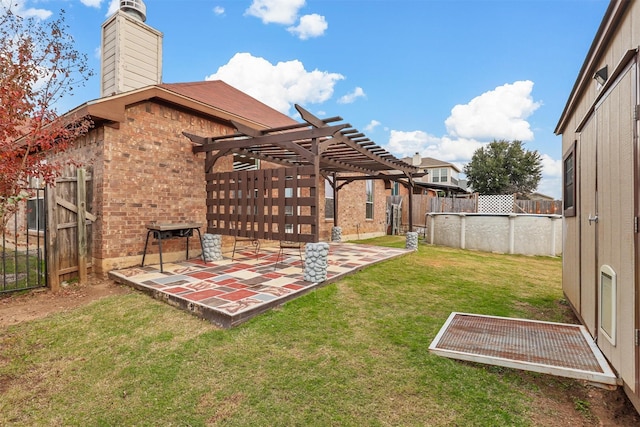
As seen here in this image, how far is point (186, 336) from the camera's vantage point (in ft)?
10.4

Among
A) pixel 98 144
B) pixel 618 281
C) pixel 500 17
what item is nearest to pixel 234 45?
pixel 98 144

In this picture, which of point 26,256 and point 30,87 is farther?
point 26,256

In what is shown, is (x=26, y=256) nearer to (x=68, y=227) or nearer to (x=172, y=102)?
(x=68, y=227)

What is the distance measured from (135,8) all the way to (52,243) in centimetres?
762

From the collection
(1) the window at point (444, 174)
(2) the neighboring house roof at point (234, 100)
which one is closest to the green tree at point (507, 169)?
(1) the window at point (444, 174)

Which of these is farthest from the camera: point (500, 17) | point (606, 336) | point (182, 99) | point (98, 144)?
point (500, 17)

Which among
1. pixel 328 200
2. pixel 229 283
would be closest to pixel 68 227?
pixel 229 283

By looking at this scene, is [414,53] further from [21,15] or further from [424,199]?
[21,15]

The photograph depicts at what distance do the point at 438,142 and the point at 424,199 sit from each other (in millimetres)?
25744

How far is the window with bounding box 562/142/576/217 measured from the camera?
146 inches

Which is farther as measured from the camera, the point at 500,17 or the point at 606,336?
the point at 500,17

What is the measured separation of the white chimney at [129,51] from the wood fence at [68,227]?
4171 millimetres

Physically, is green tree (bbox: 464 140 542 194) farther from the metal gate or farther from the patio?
the metal gate

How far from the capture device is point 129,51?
8078mm
